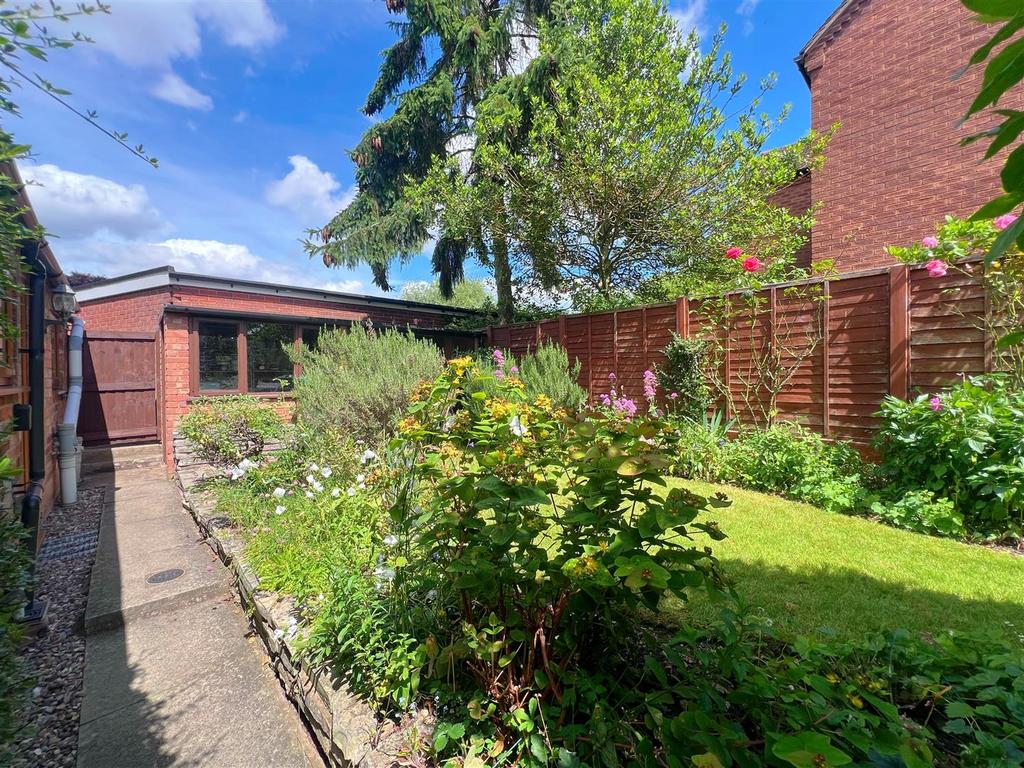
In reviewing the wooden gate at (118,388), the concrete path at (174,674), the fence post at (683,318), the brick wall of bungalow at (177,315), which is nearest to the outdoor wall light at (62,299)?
the brick wall of bungalow at (177,315)

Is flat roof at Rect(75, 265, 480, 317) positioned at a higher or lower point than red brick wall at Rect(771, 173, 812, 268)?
lower

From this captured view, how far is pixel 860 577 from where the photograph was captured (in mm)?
2797

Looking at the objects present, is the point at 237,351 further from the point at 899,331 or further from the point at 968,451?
the point at 968,451

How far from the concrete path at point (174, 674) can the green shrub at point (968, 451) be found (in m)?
4.78

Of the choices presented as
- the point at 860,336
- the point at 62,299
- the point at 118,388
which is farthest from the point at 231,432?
the point at 860,336

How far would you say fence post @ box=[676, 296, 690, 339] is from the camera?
6.28 m

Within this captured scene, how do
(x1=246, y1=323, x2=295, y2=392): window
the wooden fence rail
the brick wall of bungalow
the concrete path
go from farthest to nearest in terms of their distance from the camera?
1. (x1=246, y1=323, x2=295, y2=392): window
2. the brick wall of bungalow
3. the wooden fence rail
4. the concrete path

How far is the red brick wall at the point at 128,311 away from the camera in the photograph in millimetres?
8258

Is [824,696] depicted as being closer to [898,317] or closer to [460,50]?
[898,317]

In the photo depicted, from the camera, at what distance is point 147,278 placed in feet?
26.8

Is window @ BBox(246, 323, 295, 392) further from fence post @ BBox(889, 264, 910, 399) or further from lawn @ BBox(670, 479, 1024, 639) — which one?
fence post @ BBox(889, 264, 910, 399)

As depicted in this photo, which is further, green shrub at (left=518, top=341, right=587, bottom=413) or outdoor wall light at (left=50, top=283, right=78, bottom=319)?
green shrub at (left=518, top=341, right=587, bottom=413)

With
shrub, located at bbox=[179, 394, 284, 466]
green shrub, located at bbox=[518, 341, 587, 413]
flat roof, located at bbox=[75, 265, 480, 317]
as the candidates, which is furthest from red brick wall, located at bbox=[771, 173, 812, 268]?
shrub, located at bbox=[179, 394, 284, 466]

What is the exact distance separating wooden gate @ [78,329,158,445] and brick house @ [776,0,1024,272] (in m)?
13.2
